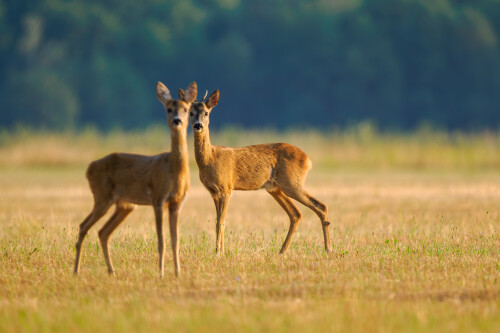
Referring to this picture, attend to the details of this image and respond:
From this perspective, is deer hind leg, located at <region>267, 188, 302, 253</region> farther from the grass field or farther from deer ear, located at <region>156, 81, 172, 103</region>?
Result: deer ear, located at <region>156, 81, 172, 103</region>

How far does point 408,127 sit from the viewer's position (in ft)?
164

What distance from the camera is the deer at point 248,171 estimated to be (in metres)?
9.52

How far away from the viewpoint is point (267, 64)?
5131 centimetres

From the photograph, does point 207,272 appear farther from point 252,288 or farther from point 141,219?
point 141,219

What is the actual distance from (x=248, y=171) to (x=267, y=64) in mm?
41869

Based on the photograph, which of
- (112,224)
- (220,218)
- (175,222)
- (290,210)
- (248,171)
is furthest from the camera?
(290,210)

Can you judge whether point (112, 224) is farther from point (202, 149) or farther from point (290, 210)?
point (290, 210)

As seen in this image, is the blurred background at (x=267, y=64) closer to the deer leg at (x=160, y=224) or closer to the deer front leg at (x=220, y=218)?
the deer front leg at (x=220, y=218)

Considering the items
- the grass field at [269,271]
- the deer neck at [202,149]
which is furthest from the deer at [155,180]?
the deer neck at [202,149]

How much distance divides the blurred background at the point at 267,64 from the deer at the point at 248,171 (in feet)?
122

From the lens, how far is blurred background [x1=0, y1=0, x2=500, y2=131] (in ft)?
162

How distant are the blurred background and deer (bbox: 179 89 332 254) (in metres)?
37.3

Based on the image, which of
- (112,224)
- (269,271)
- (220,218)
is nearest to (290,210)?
(220,218)

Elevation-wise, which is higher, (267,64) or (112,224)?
(267,64)
